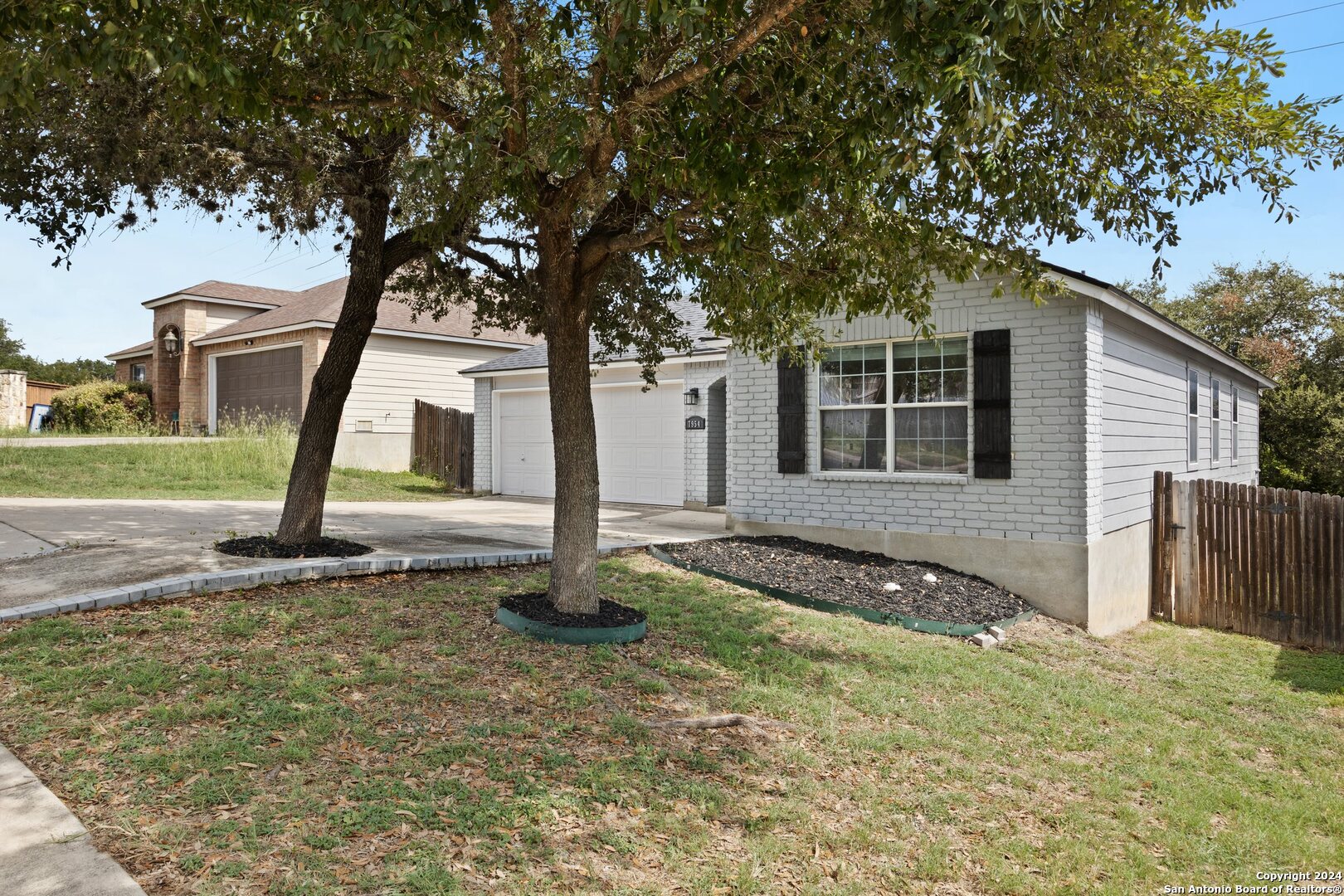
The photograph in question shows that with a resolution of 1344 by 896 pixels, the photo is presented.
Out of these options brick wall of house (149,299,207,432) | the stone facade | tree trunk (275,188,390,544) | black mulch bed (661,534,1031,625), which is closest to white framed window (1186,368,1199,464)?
black mulch bed (661,534,1031,625)

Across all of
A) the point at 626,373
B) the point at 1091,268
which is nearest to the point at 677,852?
the point at 1091,268

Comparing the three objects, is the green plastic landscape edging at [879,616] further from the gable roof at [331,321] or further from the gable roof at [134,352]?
the gable roof at [134,352]

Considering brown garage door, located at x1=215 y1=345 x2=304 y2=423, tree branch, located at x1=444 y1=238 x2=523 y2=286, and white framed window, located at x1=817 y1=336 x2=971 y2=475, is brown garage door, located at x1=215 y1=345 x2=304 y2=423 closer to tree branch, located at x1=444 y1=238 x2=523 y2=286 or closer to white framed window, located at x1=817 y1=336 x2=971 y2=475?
tree branch, located at x1=444 y1=238 x2=523 y2=286

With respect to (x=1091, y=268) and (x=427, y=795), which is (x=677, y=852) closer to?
(x=427, y=795)

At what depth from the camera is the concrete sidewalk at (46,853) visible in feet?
8.43

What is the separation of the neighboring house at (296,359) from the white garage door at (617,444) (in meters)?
3.06

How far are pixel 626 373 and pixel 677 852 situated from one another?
1229 centimetres

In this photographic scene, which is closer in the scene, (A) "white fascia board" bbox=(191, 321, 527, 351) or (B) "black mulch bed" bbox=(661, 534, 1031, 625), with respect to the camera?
(B) "black mulch bed" bbox=(661, 534, 1031, 625)

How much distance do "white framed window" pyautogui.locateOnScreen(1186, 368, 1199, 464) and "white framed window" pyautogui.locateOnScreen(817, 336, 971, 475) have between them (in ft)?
16.6

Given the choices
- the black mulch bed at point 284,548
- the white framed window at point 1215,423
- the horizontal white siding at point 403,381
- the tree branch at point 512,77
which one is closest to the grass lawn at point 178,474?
the horizontal white siding at point 403,381

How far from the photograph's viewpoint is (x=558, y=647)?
516 centimetres

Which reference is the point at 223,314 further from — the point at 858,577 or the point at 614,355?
the point at 858,577

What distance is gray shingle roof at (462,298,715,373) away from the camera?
14039 mm

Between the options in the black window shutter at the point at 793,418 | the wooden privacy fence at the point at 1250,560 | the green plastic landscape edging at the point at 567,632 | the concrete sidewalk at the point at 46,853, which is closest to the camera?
the concrete sidewalk at the point at 46,853
